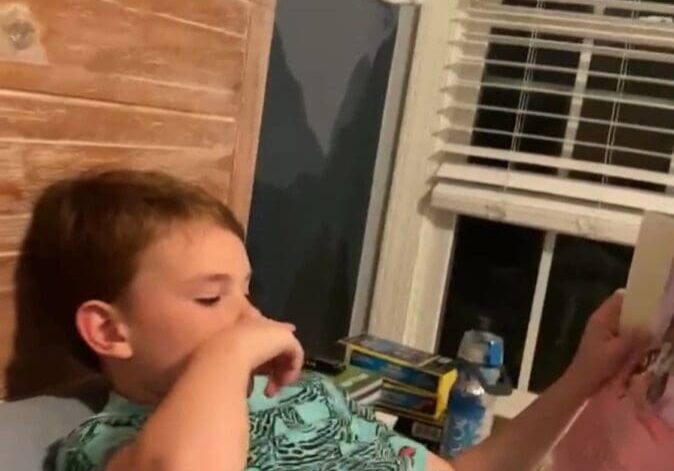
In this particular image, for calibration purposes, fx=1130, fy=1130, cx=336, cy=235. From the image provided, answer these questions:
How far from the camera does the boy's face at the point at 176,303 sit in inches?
44.6

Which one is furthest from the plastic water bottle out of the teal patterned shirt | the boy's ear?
the boy's ear

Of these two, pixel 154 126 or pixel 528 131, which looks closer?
pixel 154 126

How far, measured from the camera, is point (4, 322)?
3.76ft

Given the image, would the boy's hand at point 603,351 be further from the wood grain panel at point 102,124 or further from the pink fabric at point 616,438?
the wood grain panel at point 102,124

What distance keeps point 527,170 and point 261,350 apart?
4.44 ft

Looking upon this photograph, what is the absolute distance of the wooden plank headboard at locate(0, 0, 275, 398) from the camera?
1094mm

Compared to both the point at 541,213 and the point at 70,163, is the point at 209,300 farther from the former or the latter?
the point at 541,213

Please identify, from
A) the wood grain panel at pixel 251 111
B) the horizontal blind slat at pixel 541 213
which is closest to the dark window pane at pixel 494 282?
the horizontal blind slat at pixel 541 213

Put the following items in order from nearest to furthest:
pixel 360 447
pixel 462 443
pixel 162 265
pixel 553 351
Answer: pixel 162 265, pixel 360 447, pixel 462 443, pixel 553 351

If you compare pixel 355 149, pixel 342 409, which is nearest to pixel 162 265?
pixel 342 409

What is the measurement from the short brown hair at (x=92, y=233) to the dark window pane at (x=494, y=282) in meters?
1.25

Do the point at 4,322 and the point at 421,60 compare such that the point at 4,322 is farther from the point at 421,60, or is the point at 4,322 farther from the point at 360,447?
the point at 421,60

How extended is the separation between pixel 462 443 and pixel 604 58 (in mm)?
911

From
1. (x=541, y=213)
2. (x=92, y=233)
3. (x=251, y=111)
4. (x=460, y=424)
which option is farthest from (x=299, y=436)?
(x=541, y=213)
